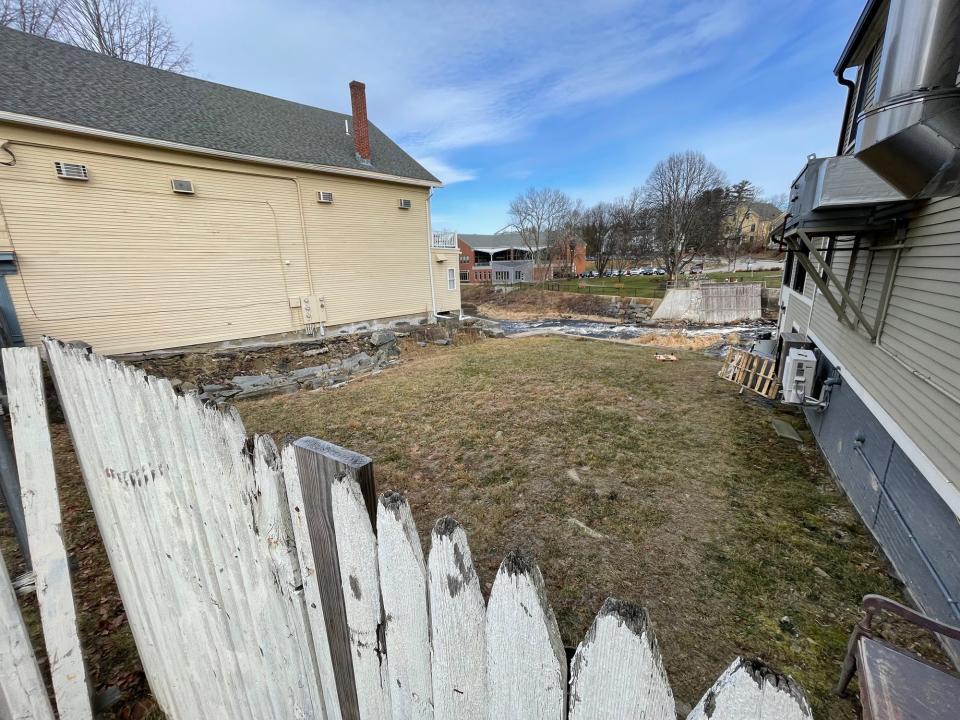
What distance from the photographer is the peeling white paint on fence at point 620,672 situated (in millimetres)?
547

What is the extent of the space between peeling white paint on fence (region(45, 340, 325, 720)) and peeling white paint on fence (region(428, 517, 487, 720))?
0.41m

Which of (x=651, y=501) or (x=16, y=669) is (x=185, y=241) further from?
(x=651, y=501)

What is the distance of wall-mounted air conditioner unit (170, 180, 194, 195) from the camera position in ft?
31.2

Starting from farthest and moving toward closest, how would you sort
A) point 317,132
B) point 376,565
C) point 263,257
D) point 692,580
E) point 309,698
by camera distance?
point 317,132 < point 263,257 < point 692,580 < point 309,698 < point 376,565

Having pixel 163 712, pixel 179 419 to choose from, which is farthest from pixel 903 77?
pixel 163 712

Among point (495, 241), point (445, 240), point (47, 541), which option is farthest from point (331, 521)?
point (495, 241)

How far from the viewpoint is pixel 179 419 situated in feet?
3.66

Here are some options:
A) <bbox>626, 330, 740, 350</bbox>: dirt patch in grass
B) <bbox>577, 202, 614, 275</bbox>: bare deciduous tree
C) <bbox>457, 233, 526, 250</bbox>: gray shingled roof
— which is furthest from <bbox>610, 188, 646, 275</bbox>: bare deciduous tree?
<bbox>626, 330, 740, 350</bbox>: dirt patch in grass

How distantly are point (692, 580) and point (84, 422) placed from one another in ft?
12.0

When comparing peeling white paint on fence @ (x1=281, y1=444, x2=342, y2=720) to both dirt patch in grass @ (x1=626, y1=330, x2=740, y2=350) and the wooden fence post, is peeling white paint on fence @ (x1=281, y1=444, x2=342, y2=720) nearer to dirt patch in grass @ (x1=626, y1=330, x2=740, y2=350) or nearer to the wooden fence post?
the wooden fence post

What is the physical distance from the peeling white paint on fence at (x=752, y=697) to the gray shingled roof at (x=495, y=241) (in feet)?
167

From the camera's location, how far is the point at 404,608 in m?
0.80

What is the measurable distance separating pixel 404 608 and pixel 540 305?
27.7 metres

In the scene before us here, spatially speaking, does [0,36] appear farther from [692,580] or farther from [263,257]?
[692,580]
